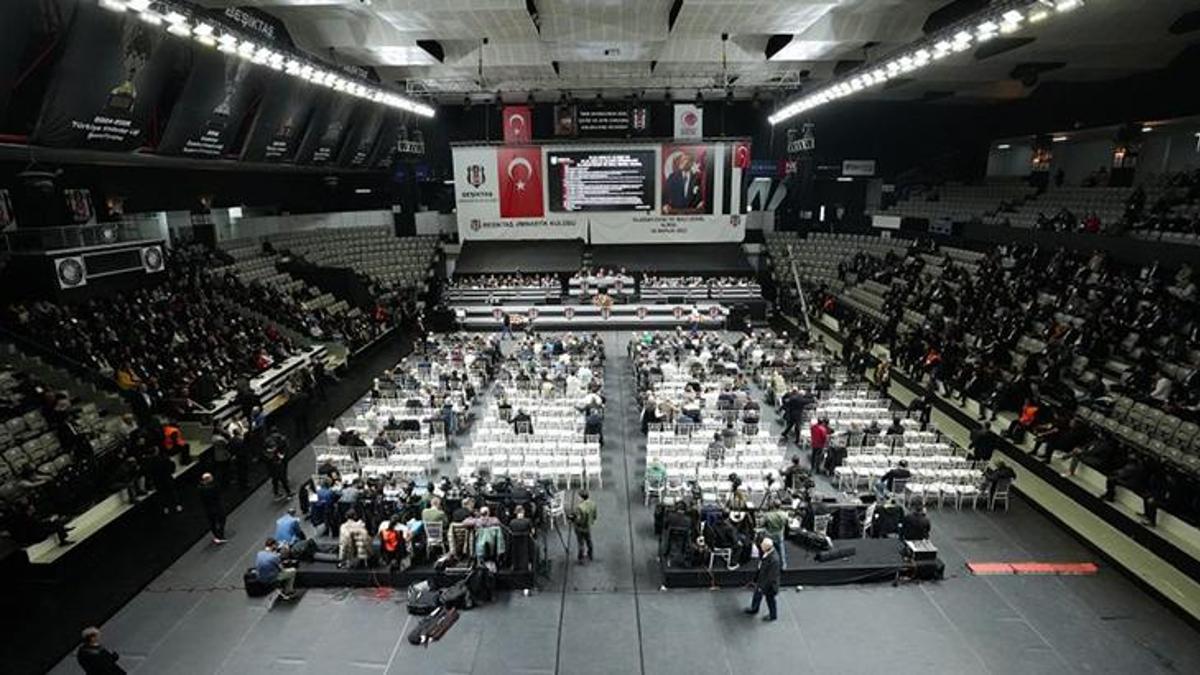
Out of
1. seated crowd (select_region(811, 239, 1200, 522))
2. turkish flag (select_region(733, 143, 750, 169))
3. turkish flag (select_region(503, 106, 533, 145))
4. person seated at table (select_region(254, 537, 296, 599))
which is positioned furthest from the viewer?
turkish flag (select_region(733, 143, 750, 169))

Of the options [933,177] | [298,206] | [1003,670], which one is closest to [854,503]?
[1003,670]

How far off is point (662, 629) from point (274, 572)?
6.11 m

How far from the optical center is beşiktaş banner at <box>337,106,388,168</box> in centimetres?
2856

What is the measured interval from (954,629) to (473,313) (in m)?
23.2

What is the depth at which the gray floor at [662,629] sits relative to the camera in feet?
27.7

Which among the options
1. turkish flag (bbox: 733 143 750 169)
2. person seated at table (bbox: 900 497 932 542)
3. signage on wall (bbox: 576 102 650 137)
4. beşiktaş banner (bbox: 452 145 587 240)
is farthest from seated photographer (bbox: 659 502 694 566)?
beşiktaş banner (bbox: 452 145 587 240)

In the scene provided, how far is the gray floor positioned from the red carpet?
0.53 ft

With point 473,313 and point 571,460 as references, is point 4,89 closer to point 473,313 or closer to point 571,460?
point 571,460

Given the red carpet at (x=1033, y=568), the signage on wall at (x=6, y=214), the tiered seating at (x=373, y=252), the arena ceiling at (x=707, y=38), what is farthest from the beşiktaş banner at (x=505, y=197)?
the red carpet at (x=1033, y=568)

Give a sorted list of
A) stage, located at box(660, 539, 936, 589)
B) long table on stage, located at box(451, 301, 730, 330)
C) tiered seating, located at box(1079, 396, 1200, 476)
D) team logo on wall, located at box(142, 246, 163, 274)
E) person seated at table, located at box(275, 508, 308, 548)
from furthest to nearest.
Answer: long table on stage, located at box(451, 301, 730, 330)
team logo on wall, located at box(142, 246, 163, 274)
tiered seating, located at box(1079, 396, 1200, 476)
person seated at table, located at box(275, 508, 308, 548)
stage, located at box(660, 539, 936, 589)

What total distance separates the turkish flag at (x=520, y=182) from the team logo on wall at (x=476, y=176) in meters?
0.85

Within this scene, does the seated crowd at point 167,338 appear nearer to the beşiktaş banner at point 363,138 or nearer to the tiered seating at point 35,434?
the tiered seating at point 35,434

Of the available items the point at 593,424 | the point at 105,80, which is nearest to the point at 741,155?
the point at 593,424

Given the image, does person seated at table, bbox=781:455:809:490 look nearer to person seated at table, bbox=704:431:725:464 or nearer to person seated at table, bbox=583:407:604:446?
person seated at table, bbox=704:431:725:464
